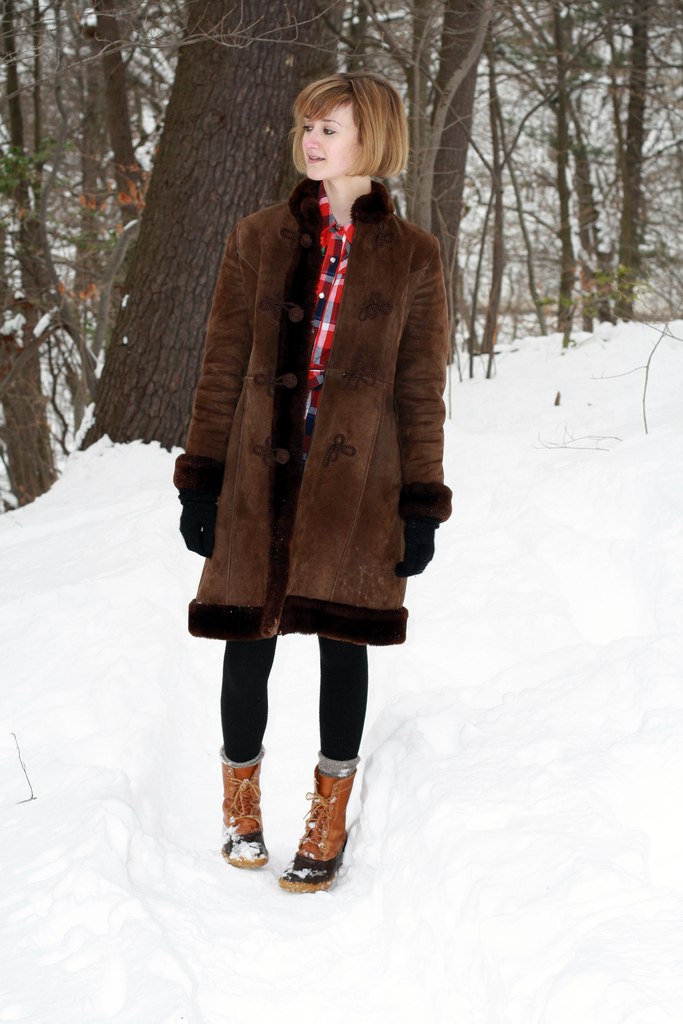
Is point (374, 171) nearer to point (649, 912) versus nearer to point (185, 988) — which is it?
point (649, 912)

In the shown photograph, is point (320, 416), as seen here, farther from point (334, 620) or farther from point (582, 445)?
Result: point (582, 445)

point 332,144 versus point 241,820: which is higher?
point 332,144

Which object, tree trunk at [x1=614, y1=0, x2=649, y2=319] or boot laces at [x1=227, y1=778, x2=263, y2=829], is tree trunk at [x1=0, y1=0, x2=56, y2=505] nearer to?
boot laces at [x1=227, y1=778, x2=263, y2=829]

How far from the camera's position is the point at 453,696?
2.54 meters

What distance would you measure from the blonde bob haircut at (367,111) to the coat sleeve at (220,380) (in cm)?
34

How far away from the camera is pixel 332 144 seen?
6.03ft

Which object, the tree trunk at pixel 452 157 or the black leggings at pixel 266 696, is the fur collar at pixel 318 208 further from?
the tree trunk at pixel 452 157

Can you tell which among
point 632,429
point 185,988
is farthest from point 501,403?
point 185,988

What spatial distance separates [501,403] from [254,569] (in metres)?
3.88

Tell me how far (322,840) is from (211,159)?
3.37 metres

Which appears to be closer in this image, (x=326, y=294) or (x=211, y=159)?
(x=326, y=294)

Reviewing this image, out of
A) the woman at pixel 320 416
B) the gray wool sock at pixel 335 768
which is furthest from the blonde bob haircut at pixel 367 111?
the gray wool sock at pixel 335 768

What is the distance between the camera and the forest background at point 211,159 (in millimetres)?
3996

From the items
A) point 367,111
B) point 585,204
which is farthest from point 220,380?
point 585,204
